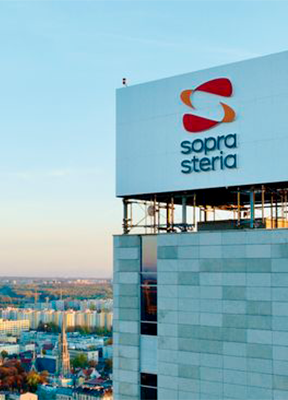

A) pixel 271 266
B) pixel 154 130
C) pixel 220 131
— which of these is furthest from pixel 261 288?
pixel 154 130

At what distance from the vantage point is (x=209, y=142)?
2973cm

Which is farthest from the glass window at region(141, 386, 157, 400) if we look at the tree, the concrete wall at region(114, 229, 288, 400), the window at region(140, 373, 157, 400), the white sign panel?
the tree

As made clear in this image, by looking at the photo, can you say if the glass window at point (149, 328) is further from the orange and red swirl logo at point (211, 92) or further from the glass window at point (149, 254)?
the orange and red swirl logo at point (211, 92)

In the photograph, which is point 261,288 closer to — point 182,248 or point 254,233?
point 254,233

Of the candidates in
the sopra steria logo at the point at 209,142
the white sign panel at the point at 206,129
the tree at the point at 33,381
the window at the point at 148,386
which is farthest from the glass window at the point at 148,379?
the tree at the point at 33,381

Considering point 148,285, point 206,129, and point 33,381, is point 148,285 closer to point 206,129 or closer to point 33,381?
point 206,129

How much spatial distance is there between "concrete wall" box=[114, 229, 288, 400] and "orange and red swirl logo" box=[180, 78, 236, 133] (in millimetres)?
5564

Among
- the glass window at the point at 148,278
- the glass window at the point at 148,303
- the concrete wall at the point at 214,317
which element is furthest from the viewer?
the glass window at the point at 148,278

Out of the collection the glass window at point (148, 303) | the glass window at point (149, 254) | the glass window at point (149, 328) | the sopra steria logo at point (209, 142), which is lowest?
the glass window at point (149, 328)

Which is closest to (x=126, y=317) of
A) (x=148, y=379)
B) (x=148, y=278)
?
(x=148, y=278)

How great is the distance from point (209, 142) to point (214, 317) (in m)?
8.55

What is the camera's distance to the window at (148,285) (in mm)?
29859

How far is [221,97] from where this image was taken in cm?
2933

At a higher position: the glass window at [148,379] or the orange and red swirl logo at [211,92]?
the orange and red swirl logo at [211,92]
